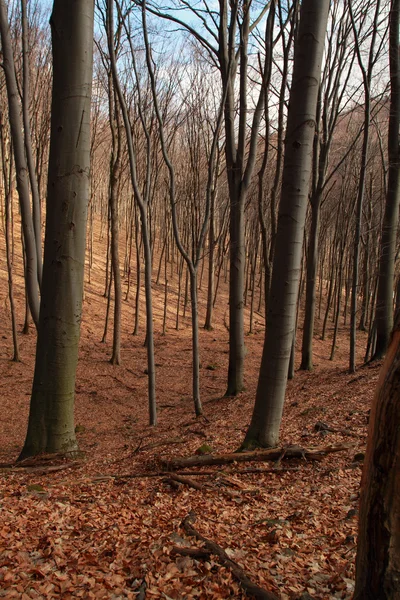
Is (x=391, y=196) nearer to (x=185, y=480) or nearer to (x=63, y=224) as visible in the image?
(x=63, y=224)

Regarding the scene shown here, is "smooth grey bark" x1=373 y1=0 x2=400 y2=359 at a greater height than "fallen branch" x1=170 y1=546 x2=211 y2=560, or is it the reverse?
"smooth grey bark" x1=373 y1=0 x2=400 y2=359

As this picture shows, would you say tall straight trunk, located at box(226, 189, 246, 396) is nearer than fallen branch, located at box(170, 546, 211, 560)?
No

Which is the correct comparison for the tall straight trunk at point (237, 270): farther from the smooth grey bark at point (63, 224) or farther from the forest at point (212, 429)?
the smooth grey bark at point (63, 224)

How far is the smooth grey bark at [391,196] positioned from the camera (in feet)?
27.8

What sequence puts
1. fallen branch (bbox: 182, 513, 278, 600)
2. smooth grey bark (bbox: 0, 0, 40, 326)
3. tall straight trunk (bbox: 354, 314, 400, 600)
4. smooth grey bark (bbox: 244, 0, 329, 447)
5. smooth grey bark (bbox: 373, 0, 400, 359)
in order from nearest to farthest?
tall straight trunk (bbox: 354, 314, 400, 600) < fallen branch (bbox: 182, 513, 278, 600) < smooth grey bark (bbox: 244, 0, 329, 447) < smooth grey bark (bbox: 0, 0, 40, 326) < smooth grey bark (bbox: 373, 0, 400, 359)

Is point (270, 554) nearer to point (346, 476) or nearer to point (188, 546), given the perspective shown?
point (188, 546)

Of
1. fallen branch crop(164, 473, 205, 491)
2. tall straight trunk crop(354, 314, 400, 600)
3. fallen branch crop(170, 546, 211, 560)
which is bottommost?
fallen branch crop(164, 473, 205, 491)

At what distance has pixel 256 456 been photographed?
167 inches

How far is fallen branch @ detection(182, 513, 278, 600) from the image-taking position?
2134 millimetres

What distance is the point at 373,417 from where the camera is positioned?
1600 millimetres

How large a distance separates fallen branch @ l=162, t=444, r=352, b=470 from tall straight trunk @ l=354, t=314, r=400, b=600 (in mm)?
2645

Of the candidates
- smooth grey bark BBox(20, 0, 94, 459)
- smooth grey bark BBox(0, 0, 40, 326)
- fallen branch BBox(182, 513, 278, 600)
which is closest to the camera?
fallen branch BBox(182, 513, 278, 600)

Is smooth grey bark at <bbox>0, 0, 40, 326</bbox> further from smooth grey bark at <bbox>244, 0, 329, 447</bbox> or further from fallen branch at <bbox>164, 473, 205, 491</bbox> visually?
smooth grey bark at <bbox>244, 0, 329, 447</bbox>

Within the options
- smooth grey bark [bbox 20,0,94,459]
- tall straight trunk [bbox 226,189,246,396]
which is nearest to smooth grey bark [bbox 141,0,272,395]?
tall straight trunk [bbox 226,189,246,396]
